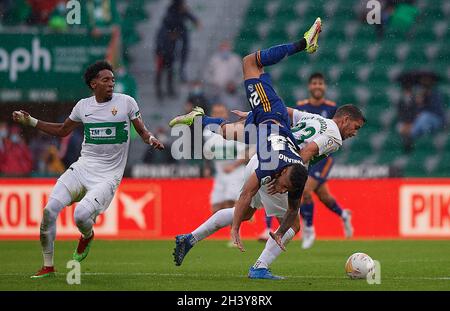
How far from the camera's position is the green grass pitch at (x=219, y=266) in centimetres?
991

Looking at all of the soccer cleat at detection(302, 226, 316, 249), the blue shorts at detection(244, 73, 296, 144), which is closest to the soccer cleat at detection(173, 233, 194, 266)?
the blue shorts at detection(244, 73, 296, 144)

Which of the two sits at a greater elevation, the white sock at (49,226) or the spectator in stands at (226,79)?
the spectator in stands at (226,79)

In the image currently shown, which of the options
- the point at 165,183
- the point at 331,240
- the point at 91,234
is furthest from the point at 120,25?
the point at 91,234

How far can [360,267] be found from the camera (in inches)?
413

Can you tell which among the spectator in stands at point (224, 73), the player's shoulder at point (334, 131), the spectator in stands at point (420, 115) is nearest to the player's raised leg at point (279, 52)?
the player's shoulder at point (334, 131)

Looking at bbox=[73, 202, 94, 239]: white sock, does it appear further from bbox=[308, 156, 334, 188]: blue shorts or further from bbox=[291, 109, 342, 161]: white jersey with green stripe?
bbox=[308, 156, 334, 188]: blue shorts

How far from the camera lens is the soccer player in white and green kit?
35.3 ft

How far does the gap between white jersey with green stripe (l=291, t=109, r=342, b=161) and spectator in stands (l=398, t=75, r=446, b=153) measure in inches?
407

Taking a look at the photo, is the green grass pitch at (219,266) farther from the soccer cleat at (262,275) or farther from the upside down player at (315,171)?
the upside down player at (315,171)

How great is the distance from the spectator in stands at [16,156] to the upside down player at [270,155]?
9042mm

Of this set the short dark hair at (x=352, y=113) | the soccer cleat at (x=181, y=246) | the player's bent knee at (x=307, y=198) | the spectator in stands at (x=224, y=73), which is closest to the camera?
the short dark hair at (x=352, y=113)

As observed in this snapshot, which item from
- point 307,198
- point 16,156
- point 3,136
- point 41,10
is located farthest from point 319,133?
point 41,10

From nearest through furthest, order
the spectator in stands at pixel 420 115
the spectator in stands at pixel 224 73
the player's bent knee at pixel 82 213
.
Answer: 1. the player's bent knee at pixel 82 213
2. the spectator in stands at pixel 420 115
3. the spectator in stands at pixel 224 73

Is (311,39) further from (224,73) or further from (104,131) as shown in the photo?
(224,73)
